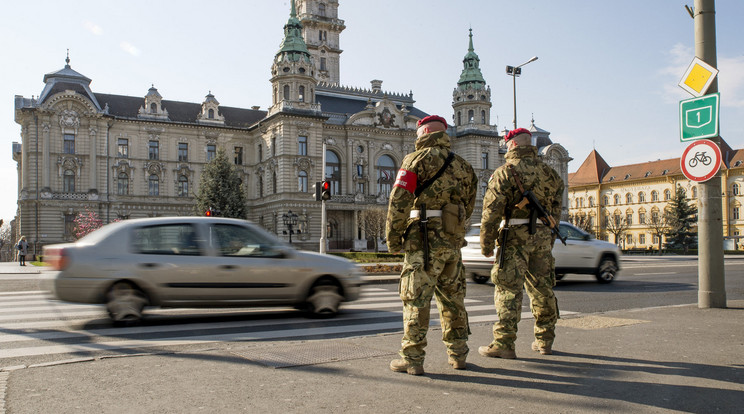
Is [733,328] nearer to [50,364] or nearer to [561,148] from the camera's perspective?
[50,364]

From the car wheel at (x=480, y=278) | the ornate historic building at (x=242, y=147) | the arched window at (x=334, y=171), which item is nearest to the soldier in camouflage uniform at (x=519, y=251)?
the car wheel at (x=480, y=278)

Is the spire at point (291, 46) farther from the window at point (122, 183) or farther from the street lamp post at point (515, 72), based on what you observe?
the street lamp post at point (515, 72)

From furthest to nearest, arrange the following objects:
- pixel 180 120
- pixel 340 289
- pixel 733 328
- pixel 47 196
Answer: pixel 180 120
pixel 47 196
pixel 340 289
pixel 733 328

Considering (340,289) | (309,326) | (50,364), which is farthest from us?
(340,289)

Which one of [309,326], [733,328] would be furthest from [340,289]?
[733,328]

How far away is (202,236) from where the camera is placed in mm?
8789

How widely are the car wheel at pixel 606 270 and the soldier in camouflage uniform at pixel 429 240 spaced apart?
1169 centimetres

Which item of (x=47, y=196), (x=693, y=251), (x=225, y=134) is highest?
(x=225, y=134)

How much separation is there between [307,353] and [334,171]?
2206 inches

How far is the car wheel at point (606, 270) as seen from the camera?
1580cm

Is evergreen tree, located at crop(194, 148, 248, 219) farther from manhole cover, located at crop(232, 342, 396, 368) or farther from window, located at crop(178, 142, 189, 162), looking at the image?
manhole cover, located at crop(232, 342, 396, 368)

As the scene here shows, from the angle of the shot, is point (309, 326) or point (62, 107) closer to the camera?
point (309, 326)

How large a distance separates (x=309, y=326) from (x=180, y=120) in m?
55.5

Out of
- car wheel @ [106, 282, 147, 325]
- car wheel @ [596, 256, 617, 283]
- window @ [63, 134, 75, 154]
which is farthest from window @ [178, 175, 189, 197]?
car wheel @ [106, 282, 147, 325]
